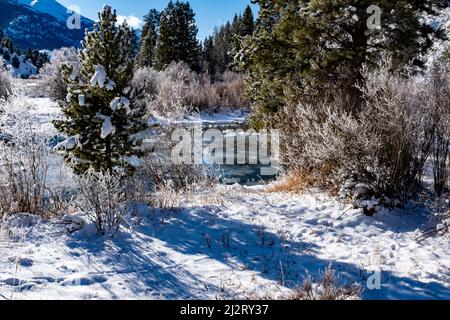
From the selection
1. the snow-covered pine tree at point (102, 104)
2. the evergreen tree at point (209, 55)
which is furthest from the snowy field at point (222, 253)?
the evergreen tree at point (209, 55)

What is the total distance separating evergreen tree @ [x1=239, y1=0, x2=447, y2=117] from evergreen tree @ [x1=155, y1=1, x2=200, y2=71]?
3145 centimetres

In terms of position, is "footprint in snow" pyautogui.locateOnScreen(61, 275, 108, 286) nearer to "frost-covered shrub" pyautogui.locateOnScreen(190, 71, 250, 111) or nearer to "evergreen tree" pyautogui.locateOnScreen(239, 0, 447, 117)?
"evergreen tree" pyautogui.locateOnScreen(239, 0, 447, 117)

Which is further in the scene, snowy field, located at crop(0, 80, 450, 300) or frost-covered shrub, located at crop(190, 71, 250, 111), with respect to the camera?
frost-covered shrub, located at crop(190, 71, 250, 111)

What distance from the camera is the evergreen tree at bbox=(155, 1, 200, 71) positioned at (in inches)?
1624

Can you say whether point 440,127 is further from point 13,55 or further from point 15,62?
point 13,55

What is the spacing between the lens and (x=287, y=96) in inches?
391

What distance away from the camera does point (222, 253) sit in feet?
16.6

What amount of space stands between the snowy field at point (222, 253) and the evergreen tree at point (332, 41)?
4.17 metres

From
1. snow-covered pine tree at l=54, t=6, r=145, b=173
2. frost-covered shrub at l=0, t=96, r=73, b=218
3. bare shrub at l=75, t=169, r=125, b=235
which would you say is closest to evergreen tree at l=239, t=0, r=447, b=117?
snow-covered pine tree at l=54, t=6, r=145, b=173

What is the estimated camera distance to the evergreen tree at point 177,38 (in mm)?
41250

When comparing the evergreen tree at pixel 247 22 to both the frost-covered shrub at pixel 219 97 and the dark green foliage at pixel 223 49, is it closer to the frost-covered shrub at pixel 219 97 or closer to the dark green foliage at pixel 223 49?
the dark green foliage at pixel 223 49

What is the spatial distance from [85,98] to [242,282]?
267 inches
